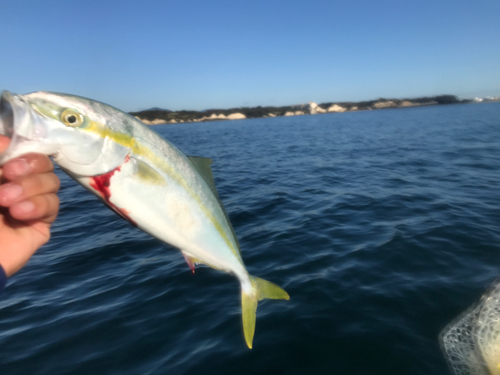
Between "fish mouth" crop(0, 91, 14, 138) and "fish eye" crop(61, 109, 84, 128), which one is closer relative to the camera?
"fish mouth" crop(0, 91, 14, 138)

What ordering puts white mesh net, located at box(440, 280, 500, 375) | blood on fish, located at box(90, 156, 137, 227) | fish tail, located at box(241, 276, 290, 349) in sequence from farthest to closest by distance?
white mesh net, located at box(440, 280, 500, 375), fish tail, located at box(241, 276, 290, 349), blood on fish, located at box(90, 156, 137, 227)

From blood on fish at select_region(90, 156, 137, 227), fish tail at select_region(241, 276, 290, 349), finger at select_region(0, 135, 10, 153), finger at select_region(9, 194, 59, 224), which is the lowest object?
fish tail at select_region(241, 276, 290, 349)

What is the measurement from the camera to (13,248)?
1940mm

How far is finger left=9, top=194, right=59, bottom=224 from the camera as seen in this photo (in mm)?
1590

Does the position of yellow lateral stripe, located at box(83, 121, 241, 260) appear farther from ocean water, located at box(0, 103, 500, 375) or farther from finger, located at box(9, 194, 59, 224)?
ocean water, located at box(0, 103, 500, 375)

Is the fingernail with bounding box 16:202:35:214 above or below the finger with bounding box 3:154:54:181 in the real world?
below

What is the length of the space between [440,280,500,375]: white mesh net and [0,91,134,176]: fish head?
385 centimetres

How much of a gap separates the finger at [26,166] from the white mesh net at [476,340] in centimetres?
407

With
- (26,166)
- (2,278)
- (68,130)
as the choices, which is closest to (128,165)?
(68,130)

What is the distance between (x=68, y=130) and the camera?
157cm

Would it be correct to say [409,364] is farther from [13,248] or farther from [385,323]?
[13,248]

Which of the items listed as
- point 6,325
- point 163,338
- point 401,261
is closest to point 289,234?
point 401,261

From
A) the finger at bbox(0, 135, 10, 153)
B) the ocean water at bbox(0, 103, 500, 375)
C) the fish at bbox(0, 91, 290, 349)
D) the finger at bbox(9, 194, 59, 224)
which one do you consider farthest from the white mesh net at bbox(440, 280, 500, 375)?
the finger at bbox(0, 135, 10, 153)

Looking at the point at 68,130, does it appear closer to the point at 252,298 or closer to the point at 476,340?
the point at 252,298
